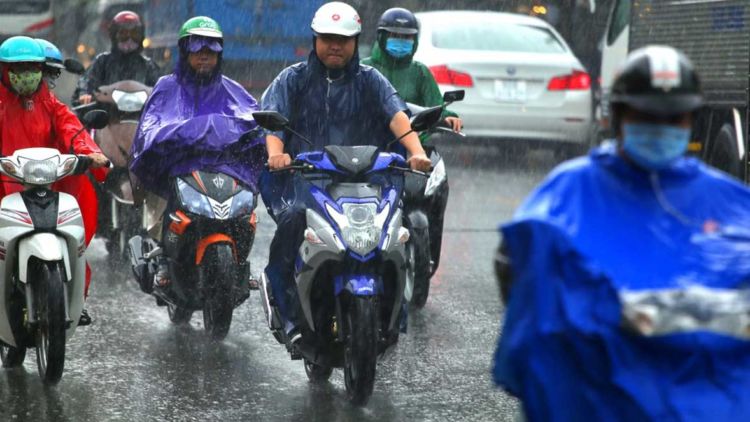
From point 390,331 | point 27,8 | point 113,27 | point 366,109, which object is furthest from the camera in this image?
point 27,8

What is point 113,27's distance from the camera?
11828 mm

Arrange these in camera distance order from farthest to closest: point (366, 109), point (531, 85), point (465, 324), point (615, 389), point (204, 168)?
1. point (531, 85)
2. point (465, 324)
3. point (204, 168)
4. point (366, 109)
5. point (615, 389)

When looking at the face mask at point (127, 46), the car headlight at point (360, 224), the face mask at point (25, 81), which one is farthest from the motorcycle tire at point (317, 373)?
the face mask at point (127, 46)

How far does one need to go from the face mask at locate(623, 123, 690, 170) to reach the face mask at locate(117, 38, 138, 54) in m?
8.49

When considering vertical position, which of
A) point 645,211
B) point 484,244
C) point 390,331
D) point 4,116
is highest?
point 645,211

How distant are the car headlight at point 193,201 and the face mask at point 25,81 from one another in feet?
3.22

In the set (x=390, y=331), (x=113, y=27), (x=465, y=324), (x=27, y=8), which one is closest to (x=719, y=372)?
(x=390, y=331)

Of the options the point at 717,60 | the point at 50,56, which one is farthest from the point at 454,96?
the point at 717,60

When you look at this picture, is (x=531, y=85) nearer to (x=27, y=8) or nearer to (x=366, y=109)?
(x=366, y=109)

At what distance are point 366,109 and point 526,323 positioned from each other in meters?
4.28

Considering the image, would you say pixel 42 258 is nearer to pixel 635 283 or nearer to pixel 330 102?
pixel 330 102

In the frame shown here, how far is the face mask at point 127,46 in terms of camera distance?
11.7 m

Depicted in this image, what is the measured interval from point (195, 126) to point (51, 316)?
1.67 m

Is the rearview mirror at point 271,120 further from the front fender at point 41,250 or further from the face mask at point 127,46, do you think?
the face mask at point 127,46
